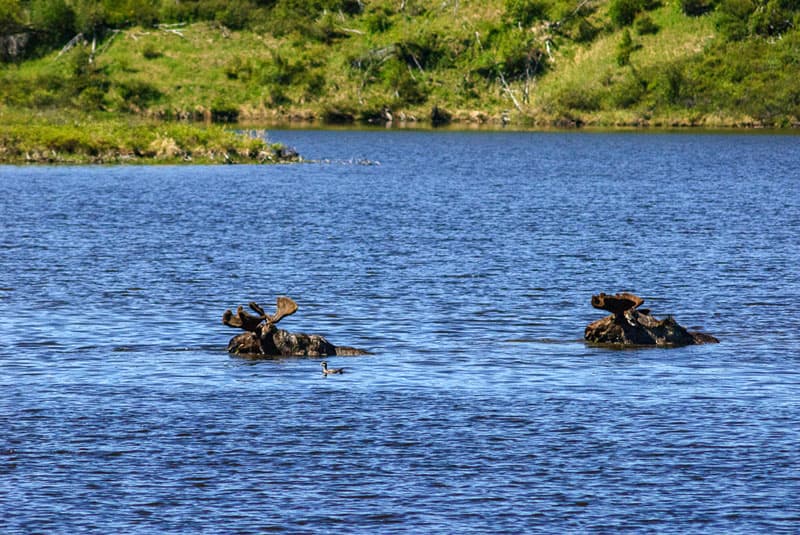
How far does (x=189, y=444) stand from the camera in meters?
24.4

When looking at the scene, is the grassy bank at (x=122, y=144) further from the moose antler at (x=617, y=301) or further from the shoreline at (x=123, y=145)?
the moose antler at (x=617, y=301)

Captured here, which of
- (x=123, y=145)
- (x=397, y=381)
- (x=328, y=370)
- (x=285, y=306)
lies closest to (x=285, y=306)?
(x=285, y=306)

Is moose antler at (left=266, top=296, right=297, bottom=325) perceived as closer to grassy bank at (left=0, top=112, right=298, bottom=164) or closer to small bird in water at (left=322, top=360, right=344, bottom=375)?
small bird in water at (left=322, top=360, right=344, bottom=375)

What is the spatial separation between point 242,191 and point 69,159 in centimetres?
2097

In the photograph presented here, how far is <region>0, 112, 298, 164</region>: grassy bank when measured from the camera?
4094 inches

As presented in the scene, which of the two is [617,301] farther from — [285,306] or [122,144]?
[122,144]

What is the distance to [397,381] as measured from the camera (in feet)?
98.2

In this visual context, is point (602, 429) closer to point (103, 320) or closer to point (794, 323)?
point (794, 323)

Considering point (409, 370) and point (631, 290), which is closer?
point (409, 370)

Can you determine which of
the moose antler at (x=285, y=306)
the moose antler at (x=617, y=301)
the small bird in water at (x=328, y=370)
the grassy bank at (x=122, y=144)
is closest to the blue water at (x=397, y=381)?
the small bird in water at (x=328, y=370)

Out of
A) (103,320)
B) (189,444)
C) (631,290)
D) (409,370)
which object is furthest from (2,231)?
(189,444)

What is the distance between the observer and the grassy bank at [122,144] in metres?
104

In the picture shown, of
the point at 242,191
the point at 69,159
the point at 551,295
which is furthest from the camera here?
the point at 69,159

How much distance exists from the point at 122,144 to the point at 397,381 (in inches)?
3154
